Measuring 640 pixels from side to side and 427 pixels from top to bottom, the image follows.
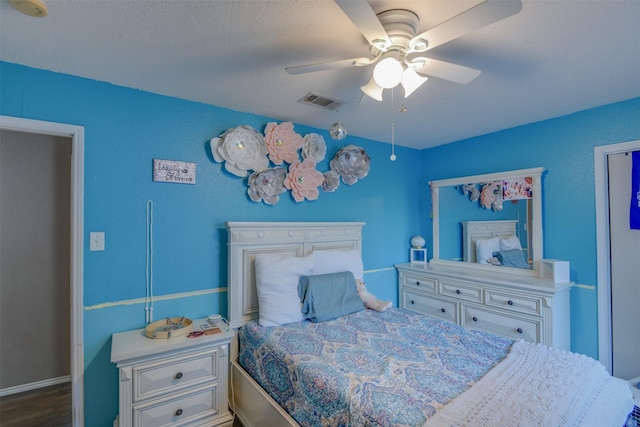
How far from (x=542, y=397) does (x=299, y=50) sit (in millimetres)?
1922

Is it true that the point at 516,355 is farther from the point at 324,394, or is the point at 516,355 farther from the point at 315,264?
the point at 315,264

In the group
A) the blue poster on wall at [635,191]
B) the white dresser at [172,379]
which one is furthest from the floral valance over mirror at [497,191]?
the white dresser at [172,379]

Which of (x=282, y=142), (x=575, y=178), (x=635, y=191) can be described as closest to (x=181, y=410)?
(x=282, y=142)

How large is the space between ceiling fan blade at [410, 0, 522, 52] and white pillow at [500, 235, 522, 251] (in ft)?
7.40

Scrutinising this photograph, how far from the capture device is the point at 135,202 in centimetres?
200

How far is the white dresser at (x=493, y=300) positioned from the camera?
2.29 metres

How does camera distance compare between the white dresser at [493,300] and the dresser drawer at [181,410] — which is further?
the white dresser at [493,300]

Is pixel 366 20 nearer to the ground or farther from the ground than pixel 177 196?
farther from the ground

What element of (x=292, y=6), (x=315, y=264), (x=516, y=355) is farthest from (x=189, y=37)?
(x=516, y=355)

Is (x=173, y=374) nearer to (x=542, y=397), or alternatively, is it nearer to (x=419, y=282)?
(x=542, y=397)

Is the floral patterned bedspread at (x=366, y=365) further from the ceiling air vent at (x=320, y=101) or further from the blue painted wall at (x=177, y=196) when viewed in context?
the ceiling air vent at (x=320, y=101)

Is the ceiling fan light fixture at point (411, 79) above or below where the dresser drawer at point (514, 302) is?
above

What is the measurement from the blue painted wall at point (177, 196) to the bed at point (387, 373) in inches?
10.8

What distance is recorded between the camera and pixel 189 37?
1.45 metres
